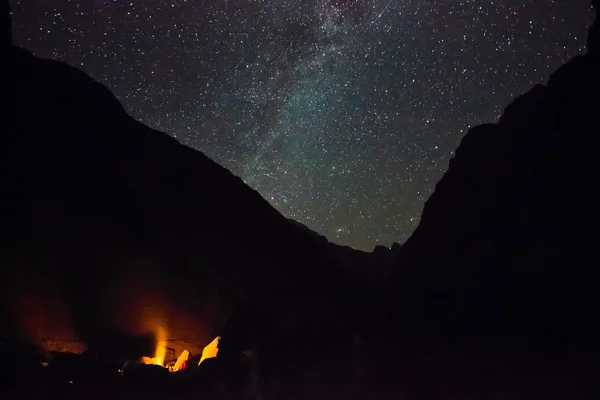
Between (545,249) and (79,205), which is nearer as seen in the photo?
(545,249)

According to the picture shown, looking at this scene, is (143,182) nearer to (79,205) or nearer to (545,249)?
(79,205)

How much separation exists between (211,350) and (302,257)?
7.21 meters

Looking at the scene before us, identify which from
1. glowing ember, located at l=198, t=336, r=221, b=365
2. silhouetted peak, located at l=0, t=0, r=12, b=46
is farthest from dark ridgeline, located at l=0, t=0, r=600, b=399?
glowing ember, located at l=198, t=336, r=221, b=365

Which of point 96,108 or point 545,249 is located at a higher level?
point 96,108

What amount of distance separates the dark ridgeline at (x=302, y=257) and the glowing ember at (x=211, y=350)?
0.88 metres

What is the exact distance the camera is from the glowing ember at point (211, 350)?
22016 mm

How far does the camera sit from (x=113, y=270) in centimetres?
2158

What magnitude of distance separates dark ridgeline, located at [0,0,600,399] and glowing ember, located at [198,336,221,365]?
0.88 m

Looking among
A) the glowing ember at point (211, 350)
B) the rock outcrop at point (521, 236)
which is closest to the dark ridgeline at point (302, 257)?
the rock outcrop at point (521, 236)

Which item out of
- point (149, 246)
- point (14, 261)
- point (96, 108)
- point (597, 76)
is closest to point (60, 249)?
point (14, 261)

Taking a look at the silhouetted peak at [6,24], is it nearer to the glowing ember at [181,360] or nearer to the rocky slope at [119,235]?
the rocky slope at [119,235]

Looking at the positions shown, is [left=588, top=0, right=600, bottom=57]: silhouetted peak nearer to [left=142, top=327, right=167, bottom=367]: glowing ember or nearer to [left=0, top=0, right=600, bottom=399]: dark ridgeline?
[left=0, top=0, right=600, bottom=399]: dark ridgeline

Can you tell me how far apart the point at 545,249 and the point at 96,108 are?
71.5 ft

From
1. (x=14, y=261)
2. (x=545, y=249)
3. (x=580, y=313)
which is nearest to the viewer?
(x=580, y=313)
